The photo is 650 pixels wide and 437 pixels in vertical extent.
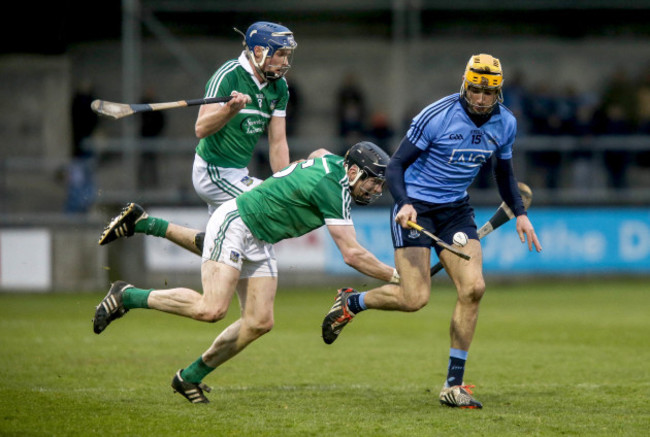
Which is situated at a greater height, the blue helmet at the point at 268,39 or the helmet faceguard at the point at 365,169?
the blue helmet at the point at 268,39

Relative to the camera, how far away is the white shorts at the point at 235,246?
7.74 meters

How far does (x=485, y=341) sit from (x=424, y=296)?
437 centimetres

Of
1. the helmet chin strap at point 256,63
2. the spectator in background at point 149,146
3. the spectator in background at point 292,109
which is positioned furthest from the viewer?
the spectator in background at point 292,109

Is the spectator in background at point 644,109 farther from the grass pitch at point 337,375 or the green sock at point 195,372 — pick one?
the green sock at point 195,372

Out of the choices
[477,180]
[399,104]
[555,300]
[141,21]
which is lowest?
[555,300]

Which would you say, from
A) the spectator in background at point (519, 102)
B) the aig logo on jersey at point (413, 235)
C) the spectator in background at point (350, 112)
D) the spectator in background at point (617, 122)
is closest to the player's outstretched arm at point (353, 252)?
the aig logo on jersey at point (413, 235)

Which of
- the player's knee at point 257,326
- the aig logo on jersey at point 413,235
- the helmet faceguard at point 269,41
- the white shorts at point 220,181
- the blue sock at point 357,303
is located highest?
the helmet faceguard at point 269,41

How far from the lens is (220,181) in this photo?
9.12m

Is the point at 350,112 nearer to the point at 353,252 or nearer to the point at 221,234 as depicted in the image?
the point at 221,234

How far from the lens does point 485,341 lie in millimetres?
12102

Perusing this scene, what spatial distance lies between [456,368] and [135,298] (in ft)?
8.21

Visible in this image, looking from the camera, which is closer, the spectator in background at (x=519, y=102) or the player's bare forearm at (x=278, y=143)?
the player's bare forearm at (x=278, y=143)

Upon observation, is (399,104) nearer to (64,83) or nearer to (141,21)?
(141,21)

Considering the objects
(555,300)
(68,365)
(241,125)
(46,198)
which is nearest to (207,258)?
(241,125)
